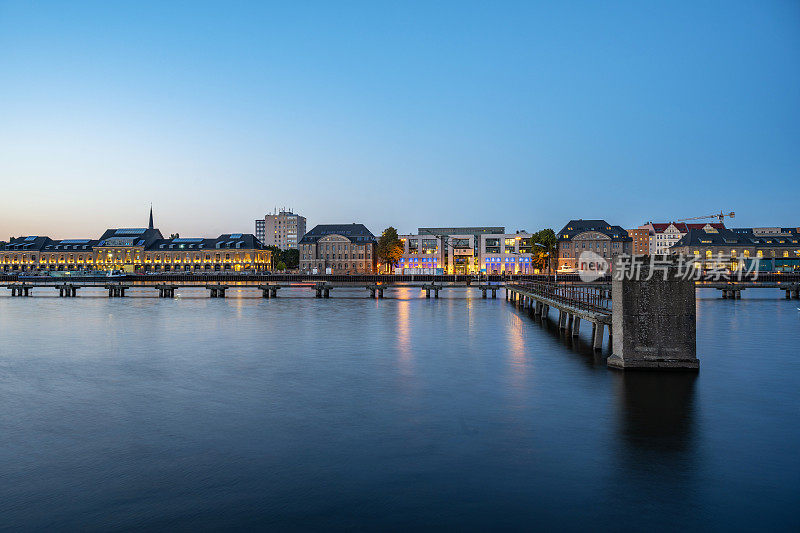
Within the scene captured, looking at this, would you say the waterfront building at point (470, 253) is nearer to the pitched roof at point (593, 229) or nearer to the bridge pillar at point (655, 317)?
the pitched roof at point (593, 229)

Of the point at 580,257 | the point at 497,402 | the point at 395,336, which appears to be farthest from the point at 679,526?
the point at 580,257

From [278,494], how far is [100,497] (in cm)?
445

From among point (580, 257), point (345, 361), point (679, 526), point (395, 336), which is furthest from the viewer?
point (580, 257)

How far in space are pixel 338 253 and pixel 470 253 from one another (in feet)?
145

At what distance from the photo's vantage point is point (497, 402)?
78.5 feet

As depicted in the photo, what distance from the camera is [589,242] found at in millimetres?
176750

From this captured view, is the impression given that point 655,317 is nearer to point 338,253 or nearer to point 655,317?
point 655,317

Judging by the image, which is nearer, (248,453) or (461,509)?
(461,509)

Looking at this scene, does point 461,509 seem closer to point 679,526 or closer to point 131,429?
point 679,526

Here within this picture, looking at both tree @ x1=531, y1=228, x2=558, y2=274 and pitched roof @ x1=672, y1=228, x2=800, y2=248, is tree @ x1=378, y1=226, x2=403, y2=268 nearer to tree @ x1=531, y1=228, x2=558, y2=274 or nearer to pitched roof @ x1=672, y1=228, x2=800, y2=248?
tree @ x1=531, y1=228, x2=558, y2=274

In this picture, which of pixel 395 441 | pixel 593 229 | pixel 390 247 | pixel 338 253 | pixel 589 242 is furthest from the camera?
pixel 338 253

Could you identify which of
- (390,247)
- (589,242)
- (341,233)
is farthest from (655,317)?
(341,233)

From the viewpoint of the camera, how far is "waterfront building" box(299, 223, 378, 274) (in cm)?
18600

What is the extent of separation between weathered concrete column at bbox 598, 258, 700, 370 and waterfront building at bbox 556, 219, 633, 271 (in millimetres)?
153832
